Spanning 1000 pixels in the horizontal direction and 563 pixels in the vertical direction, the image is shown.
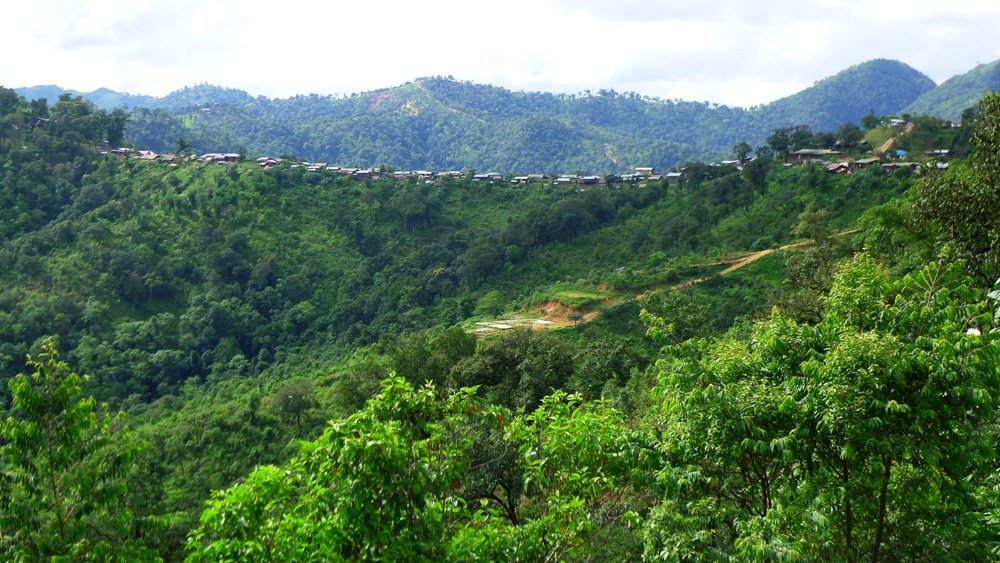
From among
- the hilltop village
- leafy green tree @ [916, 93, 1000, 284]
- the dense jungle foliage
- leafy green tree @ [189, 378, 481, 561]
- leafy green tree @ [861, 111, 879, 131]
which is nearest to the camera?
leafy green tree @ [189, 378, 481, 561]

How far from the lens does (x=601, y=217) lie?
2275 inches

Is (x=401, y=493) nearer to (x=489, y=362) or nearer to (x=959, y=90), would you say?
(x=489, y=362)

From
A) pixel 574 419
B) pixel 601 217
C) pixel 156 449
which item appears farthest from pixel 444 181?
pixel 574 419

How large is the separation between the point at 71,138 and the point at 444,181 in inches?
1451

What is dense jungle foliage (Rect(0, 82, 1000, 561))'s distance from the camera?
219 inches


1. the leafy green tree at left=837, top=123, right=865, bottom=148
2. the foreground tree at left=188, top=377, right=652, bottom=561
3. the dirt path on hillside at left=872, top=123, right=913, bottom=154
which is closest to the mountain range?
the leafy green tree at left=837, top=123, right=865, bottom=148

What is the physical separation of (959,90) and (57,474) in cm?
20587

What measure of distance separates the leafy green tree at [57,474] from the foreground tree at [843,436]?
4723 millimetres

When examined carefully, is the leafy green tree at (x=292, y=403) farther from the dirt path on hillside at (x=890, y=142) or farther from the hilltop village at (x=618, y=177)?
the dirt path on hillside at (x=890, y=142)

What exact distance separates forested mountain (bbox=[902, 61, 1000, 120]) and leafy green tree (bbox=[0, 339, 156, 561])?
17541 cm

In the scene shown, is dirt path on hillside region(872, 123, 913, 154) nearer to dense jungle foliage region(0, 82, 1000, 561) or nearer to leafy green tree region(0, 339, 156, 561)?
dense jungle foliage region(0, 82, 1000, 561)

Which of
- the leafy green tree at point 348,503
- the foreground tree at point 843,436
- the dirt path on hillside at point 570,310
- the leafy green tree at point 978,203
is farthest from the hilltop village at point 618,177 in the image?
the leafy green tree at point 348,503

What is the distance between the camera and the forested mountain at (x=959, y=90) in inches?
5969

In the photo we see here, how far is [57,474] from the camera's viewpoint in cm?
567
